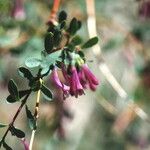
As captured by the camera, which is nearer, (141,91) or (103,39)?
(141,91)

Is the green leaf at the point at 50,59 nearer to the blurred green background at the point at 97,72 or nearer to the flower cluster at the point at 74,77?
the flower cluster at the point at 74,77

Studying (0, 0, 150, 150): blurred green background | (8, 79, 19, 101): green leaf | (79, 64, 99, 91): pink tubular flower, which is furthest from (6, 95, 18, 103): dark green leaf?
(0, 0, 150, 150): blurred green background

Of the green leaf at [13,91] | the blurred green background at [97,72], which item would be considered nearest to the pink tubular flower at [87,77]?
the green leaf at [13,91]

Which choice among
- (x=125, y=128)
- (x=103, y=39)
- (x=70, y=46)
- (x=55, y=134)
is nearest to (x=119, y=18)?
(x=103, y=39)

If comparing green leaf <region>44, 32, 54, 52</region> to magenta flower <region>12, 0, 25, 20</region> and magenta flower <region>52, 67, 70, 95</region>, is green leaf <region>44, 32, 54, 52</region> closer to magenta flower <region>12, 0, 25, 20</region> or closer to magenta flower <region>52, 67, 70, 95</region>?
magenta flower <region>52, 67, 70, 95</region>

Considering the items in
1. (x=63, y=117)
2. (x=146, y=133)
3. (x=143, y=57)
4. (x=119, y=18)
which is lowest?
(x=146, y=133)

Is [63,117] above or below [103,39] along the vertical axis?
below

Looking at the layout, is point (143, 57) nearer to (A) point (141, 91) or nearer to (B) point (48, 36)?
(A) point (141, 91)
